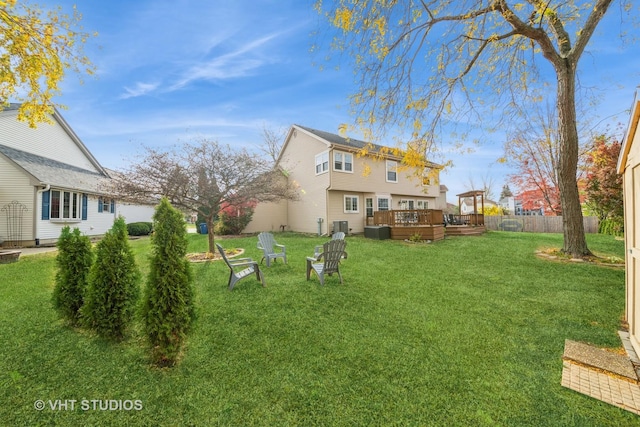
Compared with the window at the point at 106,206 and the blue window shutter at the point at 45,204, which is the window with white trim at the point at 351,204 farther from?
the blue window shutter at the point at 45,204

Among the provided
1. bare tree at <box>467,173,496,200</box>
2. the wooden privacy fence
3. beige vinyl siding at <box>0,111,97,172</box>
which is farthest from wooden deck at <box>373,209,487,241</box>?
bare tree at <box>467,173,496,200</box>

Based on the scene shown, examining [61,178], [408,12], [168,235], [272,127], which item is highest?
[272,127]

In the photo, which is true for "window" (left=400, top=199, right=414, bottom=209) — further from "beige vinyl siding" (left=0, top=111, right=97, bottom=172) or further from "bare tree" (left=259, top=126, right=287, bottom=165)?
"beige vinyl siding" (left=0, top=111, right=97, bottom=172)

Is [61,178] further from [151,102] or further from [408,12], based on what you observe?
[408,12]

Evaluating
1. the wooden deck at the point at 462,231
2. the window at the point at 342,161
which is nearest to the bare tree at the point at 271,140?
the window at the point at 342,161

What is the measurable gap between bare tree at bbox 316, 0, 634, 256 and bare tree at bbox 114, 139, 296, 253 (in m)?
4.53

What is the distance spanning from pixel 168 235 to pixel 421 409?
2.98 m

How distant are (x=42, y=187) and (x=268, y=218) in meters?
11.8

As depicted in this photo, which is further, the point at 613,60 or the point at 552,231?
the point at 552,231

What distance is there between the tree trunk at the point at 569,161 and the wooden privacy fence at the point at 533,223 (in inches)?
493

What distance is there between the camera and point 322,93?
11.1 m

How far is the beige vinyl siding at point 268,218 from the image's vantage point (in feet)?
61.0

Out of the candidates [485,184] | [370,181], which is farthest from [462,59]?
[485,184]

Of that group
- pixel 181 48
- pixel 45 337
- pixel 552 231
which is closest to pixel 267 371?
pixel 45 337
